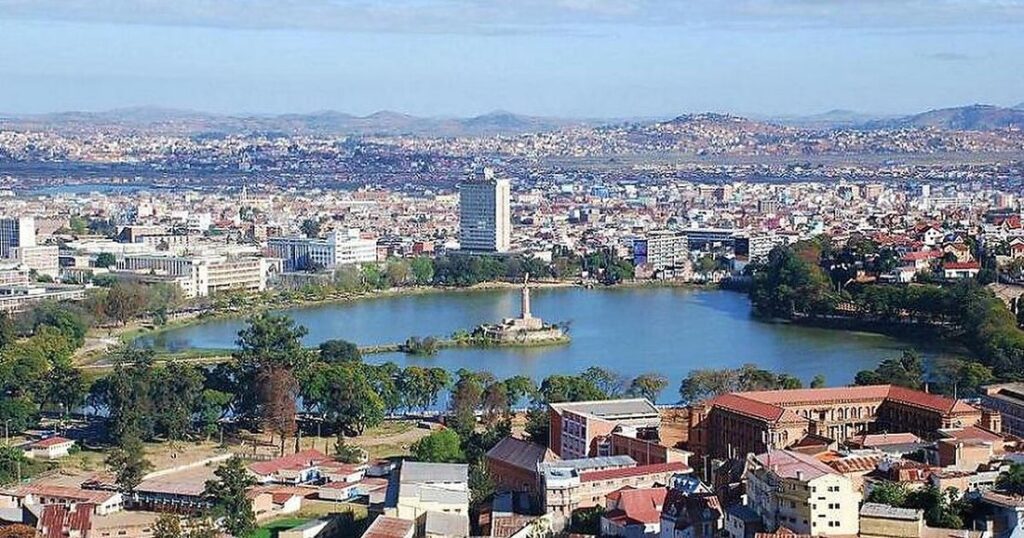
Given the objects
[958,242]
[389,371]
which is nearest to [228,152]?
[958,242]

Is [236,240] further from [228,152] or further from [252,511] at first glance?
[228,152]

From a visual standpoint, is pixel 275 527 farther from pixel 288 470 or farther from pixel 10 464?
pixel 10 464


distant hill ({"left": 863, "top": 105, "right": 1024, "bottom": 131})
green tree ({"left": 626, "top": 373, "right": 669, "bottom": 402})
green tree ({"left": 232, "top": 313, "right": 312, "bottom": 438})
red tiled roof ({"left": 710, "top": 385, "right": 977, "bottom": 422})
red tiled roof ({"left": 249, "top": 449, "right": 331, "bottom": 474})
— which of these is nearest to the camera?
red tiled roof ({"left": 710, "top": 385, "right": 977, "bottom": 422})

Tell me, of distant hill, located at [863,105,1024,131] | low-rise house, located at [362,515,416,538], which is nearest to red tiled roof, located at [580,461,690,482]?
low-rise house, located at [362,515,416,538]

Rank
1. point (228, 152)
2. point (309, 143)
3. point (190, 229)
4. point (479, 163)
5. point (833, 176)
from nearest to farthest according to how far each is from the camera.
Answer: point (190, 229) < point (833, 176) < point (479, 163) < point (228, 152) < point (309, 143)

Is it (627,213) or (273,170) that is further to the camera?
(273,170)

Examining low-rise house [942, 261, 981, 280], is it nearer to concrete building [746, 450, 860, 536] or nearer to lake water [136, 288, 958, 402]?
lake water [136, 288, 958, 402]

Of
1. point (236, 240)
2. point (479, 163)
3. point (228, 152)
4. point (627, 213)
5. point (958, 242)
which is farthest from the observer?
point (228, 152)
